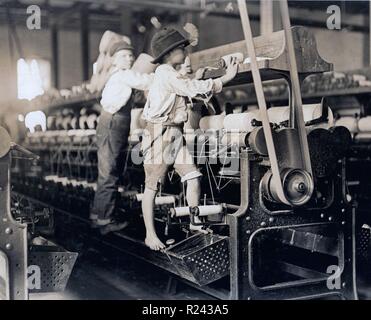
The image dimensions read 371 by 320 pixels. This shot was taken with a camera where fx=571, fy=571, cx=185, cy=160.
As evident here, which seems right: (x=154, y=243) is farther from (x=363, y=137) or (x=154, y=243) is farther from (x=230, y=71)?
(x=363, y=137)

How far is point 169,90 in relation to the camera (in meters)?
2.99

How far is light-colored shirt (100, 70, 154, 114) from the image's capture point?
3510 mm

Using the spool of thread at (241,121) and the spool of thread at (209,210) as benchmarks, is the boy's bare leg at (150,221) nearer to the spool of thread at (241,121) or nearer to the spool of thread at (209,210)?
the spool of thread at (209,210)

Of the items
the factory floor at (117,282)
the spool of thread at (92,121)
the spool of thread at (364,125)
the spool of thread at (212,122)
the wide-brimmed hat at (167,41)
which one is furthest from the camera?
the spool of thread at (92,121)

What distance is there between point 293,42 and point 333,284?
4.18 ft

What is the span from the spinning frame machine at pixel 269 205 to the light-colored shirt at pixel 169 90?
0.21m

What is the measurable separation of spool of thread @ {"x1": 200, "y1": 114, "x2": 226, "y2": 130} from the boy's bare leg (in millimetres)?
679

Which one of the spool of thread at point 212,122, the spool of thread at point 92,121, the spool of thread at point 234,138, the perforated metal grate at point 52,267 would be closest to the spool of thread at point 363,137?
the spool of thread at point 212,122

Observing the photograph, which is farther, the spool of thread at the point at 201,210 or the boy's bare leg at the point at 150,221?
the boy's bare leg at the point at 150,221

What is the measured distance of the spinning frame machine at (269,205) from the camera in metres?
A: 2.73

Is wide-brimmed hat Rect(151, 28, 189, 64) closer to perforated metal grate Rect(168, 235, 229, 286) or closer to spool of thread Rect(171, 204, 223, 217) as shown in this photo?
spool of thread Rect(171, 204, 223, 217)

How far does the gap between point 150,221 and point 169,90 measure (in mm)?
701

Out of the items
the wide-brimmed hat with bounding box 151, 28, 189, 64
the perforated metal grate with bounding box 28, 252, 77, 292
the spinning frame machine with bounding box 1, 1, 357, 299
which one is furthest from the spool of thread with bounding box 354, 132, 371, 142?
the perforated metal grate with bounding box 28, 252, 77, 292
